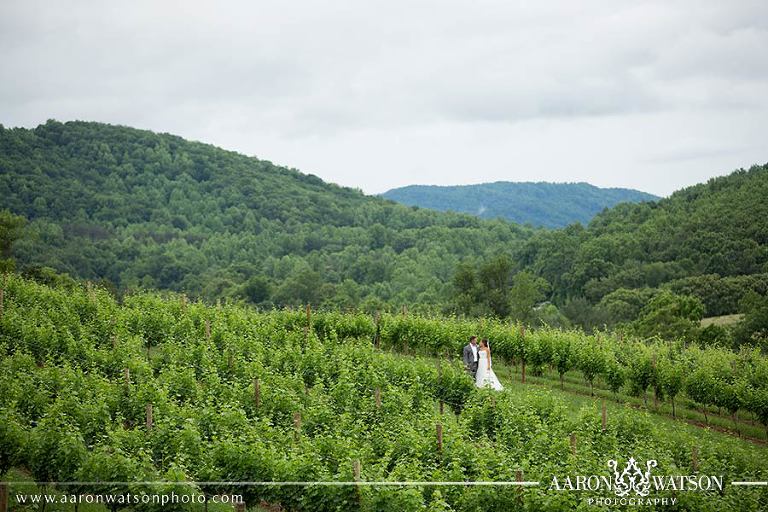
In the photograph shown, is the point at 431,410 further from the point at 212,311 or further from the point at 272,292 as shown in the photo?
the point at 272,292

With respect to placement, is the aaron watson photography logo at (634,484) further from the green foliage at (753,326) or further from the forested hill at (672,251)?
the forested hill at (672,251)

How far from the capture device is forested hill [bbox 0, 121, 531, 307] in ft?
317

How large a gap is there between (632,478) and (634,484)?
140 millimetres

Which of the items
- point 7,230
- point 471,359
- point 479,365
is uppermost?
point 7,230

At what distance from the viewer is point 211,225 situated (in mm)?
137750

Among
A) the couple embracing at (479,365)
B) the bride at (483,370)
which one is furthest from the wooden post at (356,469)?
the bride at (483,370)

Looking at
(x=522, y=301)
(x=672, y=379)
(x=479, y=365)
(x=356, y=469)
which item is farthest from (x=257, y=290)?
(x=356, y=469)

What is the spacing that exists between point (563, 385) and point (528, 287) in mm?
40759

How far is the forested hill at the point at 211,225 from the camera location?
96625mm

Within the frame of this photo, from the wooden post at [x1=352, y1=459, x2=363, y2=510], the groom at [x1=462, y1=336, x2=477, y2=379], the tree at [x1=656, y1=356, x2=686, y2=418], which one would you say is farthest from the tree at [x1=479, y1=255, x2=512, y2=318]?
the wooden post at [x1=352, y1=459, x2=363, y2=510]

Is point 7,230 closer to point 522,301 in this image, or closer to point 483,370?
point 522,301

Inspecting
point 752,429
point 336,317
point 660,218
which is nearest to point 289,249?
point 660,218

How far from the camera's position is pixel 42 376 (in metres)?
19.2

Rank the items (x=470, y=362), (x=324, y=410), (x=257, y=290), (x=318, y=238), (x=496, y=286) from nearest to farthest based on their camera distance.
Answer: (x=324, y=410) < (x=470, y=362) < (x=496, y=286) < (x=257, y=290) < (x=318, y=238)
